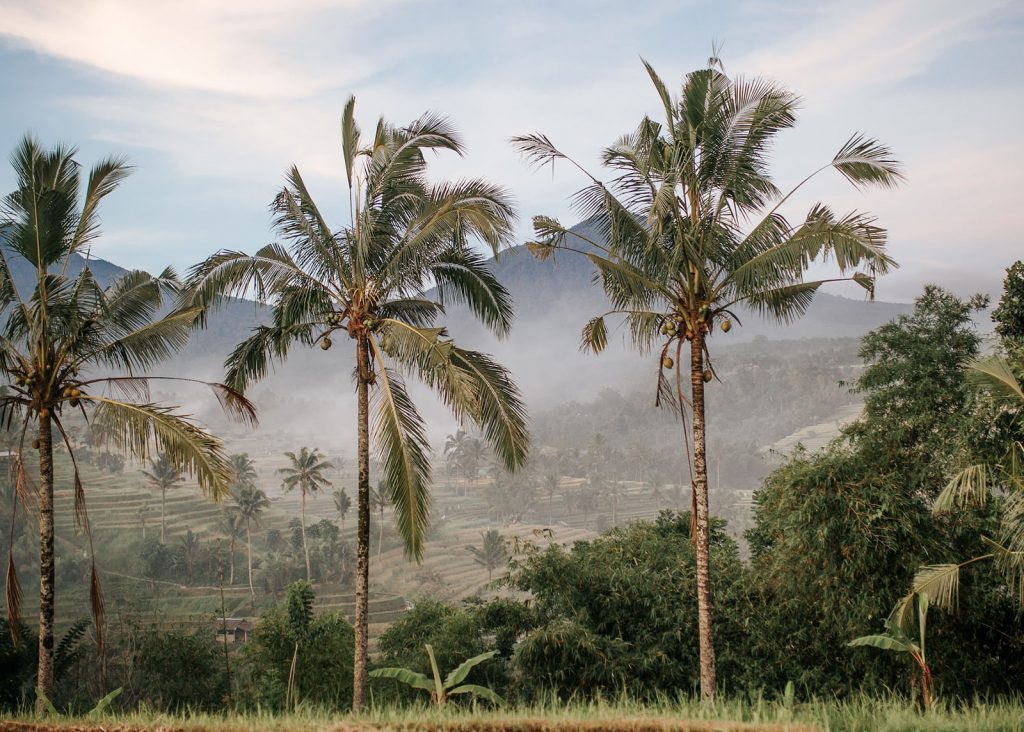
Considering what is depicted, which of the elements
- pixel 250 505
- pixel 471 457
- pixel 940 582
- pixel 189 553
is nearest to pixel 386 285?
pixel 940 582

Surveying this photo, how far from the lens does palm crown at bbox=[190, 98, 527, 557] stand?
10.2 meters

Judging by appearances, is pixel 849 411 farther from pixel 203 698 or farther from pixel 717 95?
pixel 717 95

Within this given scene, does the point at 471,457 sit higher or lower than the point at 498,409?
lower

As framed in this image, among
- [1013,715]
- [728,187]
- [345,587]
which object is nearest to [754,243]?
[728,187]

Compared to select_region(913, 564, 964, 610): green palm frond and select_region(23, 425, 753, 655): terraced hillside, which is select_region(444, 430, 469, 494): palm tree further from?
select_region(913, 564, 964, 610): green palm frond

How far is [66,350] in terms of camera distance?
395 inches

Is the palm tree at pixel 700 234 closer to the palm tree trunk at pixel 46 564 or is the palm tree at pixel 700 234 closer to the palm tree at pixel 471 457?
the palm tree trunk at pixel 46 564

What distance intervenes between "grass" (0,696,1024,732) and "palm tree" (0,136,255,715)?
9.83ft

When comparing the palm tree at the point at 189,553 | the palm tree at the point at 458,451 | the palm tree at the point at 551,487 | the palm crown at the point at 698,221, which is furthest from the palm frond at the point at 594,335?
the palm tree at the point at 458,451

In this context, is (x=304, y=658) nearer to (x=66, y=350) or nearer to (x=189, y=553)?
(x=66, y=350)

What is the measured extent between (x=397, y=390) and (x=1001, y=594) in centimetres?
989

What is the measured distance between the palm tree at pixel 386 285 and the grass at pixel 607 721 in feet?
11.3

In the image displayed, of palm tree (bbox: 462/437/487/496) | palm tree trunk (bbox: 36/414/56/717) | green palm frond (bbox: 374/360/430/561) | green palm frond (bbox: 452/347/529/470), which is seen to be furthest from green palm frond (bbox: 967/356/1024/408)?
palm tree (bbox: 462/437/487/496)

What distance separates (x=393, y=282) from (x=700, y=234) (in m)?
4.20
